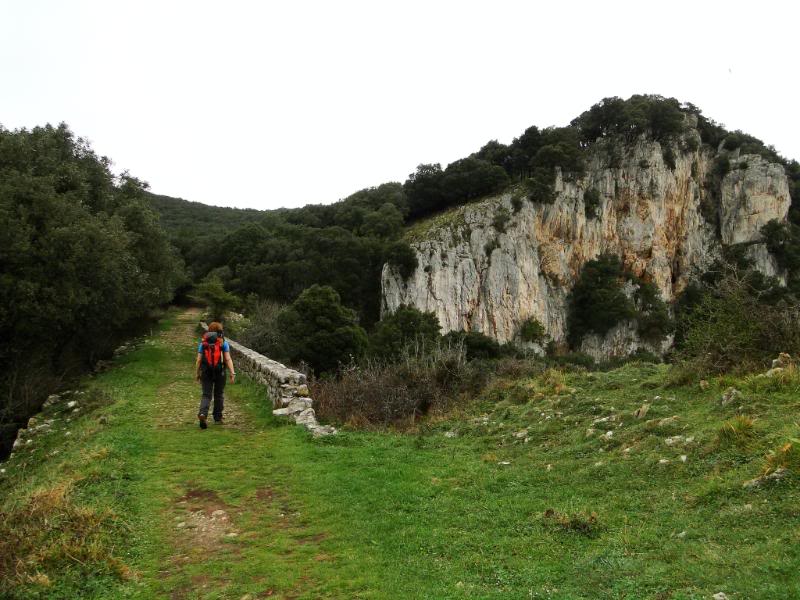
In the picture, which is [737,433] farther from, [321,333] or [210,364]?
[321,333]

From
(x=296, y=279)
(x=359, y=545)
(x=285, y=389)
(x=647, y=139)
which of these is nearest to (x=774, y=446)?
(x=359, y=545)

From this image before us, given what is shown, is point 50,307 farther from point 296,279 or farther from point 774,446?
point 296,279

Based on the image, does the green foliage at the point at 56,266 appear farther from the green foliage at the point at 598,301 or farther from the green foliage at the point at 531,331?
the green foliage at the point at 598,301

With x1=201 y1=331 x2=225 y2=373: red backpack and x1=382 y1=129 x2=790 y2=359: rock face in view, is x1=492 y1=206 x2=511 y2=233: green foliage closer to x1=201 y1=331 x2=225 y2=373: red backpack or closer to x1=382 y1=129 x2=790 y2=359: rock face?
x1=382 y1=129 x2=790 y2=359: rock face

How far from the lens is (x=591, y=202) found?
59.2 meters

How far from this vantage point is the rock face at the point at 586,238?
161ft

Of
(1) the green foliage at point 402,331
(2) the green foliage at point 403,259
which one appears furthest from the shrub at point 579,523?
(2) the green foliage at point 403,259

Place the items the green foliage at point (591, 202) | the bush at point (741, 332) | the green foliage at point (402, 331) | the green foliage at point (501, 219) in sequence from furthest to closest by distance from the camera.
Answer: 1. the green foliage at point (591, 202)
2. the green foliage at point (501, 219)
3. the green foliage at point (402, 331)
4. the bush at point (741, 332)

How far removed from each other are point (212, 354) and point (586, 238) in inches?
2208

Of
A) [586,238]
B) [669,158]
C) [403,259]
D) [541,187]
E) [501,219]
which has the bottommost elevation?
[403,259]

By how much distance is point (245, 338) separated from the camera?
24.0 m

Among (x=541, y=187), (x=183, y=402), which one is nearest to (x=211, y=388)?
(x=183, y=402)

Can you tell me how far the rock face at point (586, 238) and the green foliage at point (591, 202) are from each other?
1.92ft

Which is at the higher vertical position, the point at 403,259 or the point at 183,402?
the point at 403,259
